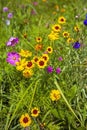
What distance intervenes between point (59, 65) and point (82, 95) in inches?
11.4

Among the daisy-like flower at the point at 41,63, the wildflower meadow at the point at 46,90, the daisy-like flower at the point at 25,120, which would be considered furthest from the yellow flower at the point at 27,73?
the daisy-like flower at the point at 25,120

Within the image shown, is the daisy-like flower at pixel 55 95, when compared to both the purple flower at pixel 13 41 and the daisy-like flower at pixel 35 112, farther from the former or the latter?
the purple flower at pixel 13 41

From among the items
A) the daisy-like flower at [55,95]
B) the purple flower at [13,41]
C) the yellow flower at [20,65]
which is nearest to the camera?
the daisy-like flower at [55,95]

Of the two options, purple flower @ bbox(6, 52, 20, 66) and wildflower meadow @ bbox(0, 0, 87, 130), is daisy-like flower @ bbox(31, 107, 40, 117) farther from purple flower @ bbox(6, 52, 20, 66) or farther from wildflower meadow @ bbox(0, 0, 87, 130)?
purple flower @ bbox(6, 52, 20, 66)

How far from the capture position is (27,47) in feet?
10.0

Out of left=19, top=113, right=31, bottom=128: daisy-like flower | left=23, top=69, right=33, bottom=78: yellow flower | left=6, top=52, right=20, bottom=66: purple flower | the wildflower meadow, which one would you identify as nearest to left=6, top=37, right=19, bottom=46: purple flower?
the wildflower meadow

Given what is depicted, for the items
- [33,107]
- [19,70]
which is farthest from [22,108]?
[19,70]

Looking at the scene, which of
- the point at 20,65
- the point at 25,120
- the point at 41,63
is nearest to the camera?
the point at 25,120

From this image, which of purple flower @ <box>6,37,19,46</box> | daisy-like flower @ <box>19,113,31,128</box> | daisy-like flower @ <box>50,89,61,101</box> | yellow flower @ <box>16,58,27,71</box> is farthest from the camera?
purple flower @ <box>6,37,19,46</box>

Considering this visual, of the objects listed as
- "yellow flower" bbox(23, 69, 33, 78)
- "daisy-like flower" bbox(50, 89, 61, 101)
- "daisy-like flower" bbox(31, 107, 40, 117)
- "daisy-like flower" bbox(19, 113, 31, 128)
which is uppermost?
"yellow flower" bbox(23, 69, 33, 78)

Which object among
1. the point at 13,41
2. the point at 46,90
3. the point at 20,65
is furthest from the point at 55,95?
the point at 13,41

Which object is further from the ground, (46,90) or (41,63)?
(41,63)

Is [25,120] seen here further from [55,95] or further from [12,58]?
[12,58]

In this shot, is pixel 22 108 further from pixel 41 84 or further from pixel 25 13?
pixel 25 13
